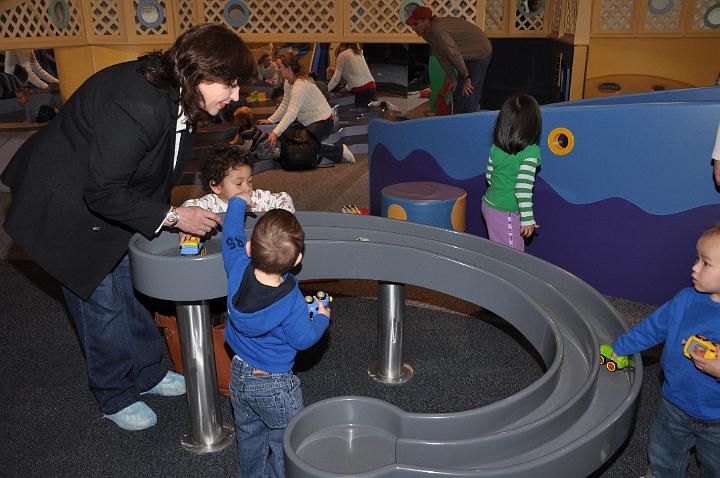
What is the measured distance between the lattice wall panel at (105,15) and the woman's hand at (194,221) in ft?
11.8

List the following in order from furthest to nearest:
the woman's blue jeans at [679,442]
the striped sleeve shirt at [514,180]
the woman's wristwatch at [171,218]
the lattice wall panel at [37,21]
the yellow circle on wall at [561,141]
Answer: the lattice wall panel at [37,21]
the yellow circle on wall at [561,141]
the striped sleeve shirt at [514,180]
the woman's wristwatch at [171,218]
the woman's blue jeans at [679,442]

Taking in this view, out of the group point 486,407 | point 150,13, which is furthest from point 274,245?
point 150,13

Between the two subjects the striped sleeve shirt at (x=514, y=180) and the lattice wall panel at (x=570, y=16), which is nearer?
the striped sleeve shirt at (x=514, y=180)

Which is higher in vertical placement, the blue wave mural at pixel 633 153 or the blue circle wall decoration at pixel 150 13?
the blue circle wall decoration at pixel 150 13

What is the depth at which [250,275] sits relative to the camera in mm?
1844

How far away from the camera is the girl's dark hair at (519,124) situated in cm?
309

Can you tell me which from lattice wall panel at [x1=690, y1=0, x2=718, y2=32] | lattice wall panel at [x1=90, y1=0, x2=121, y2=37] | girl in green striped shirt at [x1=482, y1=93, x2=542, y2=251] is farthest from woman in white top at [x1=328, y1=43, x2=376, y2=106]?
girl in green striped shirt at [x1=482, y1=93, x2=542, y2=251]

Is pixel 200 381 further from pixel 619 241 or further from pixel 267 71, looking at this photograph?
pixel 267 71

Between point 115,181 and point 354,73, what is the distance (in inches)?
232

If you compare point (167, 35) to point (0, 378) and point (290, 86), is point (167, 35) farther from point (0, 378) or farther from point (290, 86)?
point (0, 378)

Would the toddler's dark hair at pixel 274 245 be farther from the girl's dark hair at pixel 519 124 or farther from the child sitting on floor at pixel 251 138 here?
the child sitting on floor at pixel 251 138

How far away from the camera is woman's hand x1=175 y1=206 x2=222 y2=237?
2062mm

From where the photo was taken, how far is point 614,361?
66.3 inches

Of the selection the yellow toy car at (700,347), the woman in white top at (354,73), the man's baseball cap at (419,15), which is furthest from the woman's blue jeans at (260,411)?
the woman in white top at (354,73)
